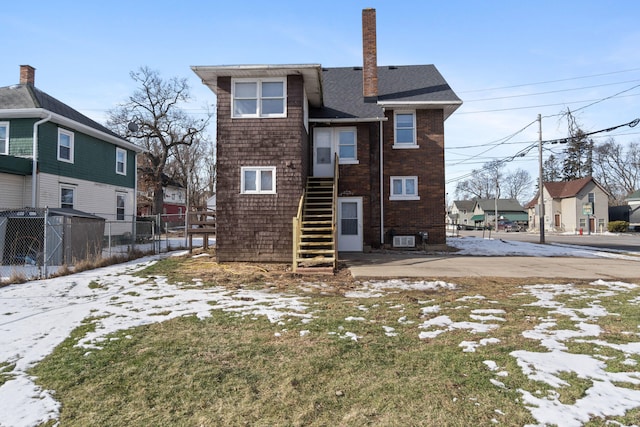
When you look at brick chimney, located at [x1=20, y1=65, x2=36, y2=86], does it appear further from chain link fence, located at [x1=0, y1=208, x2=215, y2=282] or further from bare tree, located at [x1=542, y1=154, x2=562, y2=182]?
bare tree, located at [x1=542, y1=154, x2=562, y2=182]

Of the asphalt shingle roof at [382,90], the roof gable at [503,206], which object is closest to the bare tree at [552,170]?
the roof gable at [503,206]

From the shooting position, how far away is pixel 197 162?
53.7 m

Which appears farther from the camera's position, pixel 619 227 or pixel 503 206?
pixel 503 206

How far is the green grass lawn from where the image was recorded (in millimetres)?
2941

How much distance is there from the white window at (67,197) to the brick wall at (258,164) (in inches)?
397

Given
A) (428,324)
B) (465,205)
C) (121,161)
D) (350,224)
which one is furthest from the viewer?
(465,205)

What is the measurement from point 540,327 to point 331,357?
10.1 feet

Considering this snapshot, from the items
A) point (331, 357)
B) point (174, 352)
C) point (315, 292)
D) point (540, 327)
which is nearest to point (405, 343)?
point (331, 357)

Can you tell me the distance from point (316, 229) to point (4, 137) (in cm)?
1460

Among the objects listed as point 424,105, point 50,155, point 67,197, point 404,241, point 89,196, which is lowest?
point 404,241

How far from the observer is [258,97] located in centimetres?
1171

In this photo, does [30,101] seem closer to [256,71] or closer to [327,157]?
[256,71]

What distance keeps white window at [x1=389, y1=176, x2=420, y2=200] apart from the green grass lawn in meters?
9.95

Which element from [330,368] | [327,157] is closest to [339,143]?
[327,157]
